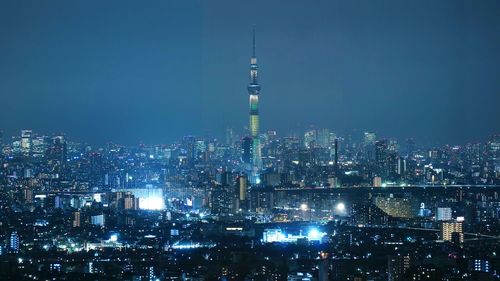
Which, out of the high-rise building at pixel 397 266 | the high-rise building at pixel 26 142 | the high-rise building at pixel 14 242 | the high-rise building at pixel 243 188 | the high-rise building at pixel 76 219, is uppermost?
the high-rise building at pixel 26 142

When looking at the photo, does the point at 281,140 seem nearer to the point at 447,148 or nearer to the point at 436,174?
the point at 436,174

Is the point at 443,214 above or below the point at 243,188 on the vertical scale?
below

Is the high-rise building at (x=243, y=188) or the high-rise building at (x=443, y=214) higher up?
the high-rise building at (x=243, y=188)

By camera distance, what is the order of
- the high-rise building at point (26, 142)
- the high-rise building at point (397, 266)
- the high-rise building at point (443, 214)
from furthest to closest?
the high-rise building at point (26, 142) → the high-rise building at point (443, 214) → the high-rise building at point (397, 266)

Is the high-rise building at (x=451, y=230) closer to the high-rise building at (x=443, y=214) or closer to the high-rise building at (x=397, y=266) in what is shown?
the high-rise building at (x=443, y=214)

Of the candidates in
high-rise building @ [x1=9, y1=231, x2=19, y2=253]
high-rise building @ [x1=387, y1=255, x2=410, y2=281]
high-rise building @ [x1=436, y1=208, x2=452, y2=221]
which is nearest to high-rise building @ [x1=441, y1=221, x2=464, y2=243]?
high-rise building @ [x1=436, y1=208, x2=452, y2=221]

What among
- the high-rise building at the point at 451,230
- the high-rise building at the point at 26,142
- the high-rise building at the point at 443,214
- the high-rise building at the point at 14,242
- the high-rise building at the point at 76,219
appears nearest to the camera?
the high-rise building at the point at 14,242

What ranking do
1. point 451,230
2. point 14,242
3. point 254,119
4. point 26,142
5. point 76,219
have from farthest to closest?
point 254,119, point 26,142, point 76,219, point 451,230, point 14,242

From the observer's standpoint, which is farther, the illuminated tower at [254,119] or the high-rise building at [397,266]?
the illuminated tower at [254,119]

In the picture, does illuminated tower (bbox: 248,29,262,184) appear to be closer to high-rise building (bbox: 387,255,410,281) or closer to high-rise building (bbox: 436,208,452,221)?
high-rise building (bbox: 436,208,452,221)

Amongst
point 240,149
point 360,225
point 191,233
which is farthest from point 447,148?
point 240,149

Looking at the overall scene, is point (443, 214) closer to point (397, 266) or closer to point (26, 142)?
point (397, 266)

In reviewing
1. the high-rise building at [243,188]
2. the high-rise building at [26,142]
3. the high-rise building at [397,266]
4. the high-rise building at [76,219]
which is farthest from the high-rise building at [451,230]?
the high-rise building at [26,142]

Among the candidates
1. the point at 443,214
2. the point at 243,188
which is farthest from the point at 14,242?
the point at 243,188
